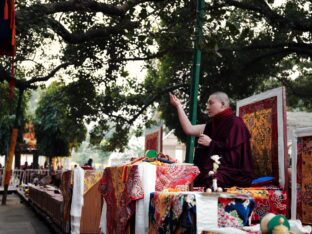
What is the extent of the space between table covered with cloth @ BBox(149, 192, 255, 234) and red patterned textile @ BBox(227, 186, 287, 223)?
73 centimetres

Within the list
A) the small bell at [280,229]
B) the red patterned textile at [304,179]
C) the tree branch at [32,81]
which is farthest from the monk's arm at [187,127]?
the tree branch at [32,81]

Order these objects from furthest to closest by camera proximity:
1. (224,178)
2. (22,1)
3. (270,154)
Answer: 1. (22,1)
2. (270,154)
3. (224,178)

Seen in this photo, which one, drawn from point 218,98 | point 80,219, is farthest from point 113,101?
point 218,98

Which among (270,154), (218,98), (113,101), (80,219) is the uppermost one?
(113,101)

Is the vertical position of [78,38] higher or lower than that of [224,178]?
higher

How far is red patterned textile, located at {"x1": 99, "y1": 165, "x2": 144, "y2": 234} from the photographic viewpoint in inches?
164

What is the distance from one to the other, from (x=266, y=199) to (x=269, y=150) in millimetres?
849

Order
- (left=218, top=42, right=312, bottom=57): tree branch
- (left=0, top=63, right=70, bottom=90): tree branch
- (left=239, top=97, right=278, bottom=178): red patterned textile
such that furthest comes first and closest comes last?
(left=0, top=63, right=70, bottom=90): tree branch → (left=218, top=42, right=312, bottom=57): tree branch → (left=239, top=97, right=278, bottom=178): red patterned textile

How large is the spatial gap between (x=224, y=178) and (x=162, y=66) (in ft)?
44.8

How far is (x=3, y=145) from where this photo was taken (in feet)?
98.9

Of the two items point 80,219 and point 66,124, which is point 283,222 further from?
point 66,124

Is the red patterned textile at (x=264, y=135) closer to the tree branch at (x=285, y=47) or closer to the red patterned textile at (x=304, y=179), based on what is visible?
the red patterned textile at (x=304, y=179)

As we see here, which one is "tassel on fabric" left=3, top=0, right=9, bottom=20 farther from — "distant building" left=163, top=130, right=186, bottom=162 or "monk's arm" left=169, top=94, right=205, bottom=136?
"distant building" left=163, top=130, right=186, bottom=162

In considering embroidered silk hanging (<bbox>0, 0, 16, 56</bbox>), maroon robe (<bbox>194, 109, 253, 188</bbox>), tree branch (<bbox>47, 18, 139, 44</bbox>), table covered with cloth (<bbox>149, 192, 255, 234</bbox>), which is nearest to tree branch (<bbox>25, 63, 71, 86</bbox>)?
tree branch (<bbox>47, 18, 139, 44</bbox>)
